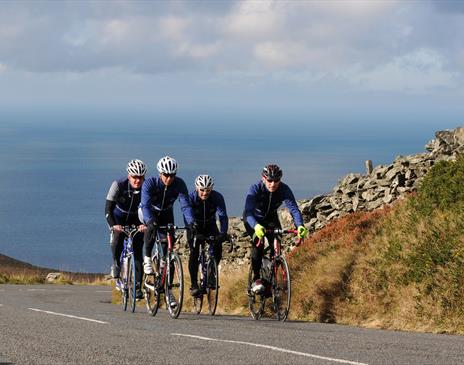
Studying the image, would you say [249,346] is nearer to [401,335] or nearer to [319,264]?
[401,335]

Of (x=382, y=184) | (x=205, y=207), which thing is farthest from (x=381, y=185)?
(x=205, y=207)

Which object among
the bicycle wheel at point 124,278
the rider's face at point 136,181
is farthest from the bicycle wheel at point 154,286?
the rider's face at point 136,181

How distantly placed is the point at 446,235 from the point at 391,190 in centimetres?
1231

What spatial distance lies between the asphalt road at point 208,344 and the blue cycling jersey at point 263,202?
1852 mm

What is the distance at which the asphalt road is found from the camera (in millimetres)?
8344

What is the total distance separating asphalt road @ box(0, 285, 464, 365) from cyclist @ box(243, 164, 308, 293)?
148cm

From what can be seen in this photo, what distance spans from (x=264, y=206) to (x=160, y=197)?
1.78 meters

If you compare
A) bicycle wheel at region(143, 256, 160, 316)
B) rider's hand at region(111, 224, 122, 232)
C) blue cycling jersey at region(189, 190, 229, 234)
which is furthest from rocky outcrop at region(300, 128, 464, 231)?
bicycle wheel at region(143, 256, 160, 316)

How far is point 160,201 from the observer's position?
1435 centimetres

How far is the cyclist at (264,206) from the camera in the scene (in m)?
13.6

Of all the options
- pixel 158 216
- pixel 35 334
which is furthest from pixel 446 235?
pixel 35 334

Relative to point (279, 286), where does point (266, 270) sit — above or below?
above

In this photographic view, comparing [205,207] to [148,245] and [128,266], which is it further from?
[128,266]

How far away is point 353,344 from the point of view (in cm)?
963
